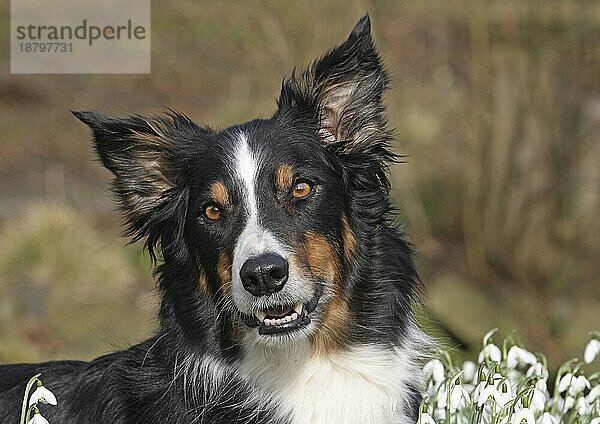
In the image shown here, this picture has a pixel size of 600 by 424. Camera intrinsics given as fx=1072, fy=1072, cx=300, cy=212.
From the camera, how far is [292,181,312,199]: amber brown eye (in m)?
4.87

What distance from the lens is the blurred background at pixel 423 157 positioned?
10258mm

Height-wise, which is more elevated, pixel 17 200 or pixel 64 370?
pixel 17 200

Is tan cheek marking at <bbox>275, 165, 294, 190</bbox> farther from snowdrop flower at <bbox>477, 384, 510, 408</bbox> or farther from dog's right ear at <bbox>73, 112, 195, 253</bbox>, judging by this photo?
snowdrop flower at <bbox>477, 384, 510, 408</bbox>

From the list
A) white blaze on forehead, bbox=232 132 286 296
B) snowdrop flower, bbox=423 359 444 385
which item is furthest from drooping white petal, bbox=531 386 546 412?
white blaze on forehead, bbox=232 132 286 296

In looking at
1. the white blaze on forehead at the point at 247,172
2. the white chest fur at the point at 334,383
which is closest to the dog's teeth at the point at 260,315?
the white chest fur at the point at 334,383

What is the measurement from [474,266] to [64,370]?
6.02m

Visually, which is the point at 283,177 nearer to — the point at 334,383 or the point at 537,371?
the point at 334,383

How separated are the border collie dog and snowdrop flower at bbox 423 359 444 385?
66 mm

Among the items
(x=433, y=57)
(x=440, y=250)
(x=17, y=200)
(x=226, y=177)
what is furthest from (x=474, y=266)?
(x=226, y=177)

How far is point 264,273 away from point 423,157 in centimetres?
713

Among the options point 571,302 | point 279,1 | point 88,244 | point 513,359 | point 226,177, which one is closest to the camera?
point 226,177

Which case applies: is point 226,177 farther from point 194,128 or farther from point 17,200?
point 17,200

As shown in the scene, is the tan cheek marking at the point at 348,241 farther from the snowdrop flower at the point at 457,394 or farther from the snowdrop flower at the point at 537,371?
the snowdrop flower at the point at 537,371

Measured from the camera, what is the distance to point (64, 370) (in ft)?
17.8
